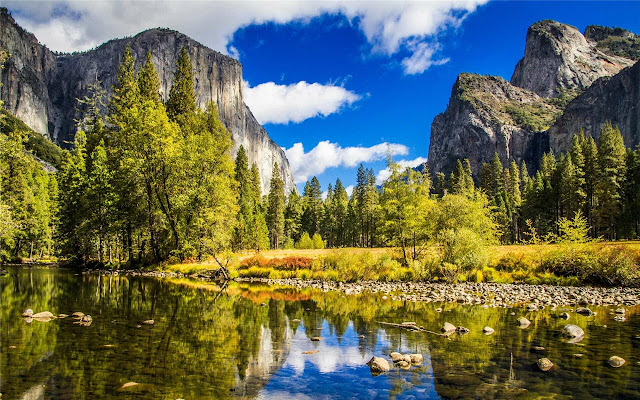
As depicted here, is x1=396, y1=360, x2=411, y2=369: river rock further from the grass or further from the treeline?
the treeline

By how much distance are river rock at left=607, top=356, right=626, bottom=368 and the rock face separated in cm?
16130

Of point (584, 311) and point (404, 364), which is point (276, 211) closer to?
point (584, 311)

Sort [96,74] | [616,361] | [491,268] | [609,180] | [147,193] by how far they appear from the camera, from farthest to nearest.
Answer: [96,74] → [609,180] → [147,193] → [491,268] → [616,361]

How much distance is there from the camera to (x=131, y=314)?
43.2ft

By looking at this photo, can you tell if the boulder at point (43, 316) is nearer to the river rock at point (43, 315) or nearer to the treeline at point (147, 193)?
the river rock at point (43, 315)

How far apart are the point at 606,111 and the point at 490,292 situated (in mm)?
165354

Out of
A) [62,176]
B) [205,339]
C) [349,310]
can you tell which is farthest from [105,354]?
[62,176]

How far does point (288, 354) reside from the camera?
929cm

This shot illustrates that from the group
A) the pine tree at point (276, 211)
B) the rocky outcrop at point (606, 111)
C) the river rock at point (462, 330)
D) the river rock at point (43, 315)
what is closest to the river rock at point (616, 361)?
→ the river rock at point (462, 330)

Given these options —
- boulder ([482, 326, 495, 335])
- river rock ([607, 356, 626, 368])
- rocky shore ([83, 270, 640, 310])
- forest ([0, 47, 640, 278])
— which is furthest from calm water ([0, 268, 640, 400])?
forest ([0, 47, 640, 278])

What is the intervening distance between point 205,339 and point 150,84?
41.4m

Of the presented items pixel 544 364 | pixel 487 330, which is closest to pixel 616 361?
pixel 544 364

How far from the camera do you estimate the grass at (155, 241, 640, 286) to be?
934 inches

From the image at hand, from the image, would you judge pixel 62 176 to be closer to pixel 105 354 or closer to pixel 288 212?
pixel 105 354
